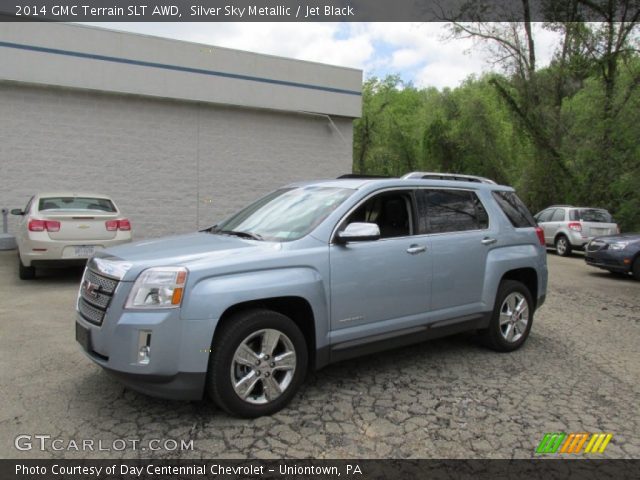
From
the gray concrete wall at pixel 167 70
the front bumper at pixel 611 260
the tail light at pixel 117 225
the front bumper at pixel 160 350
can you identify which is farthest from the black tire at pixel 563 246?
the front bumper at pixel 160 350

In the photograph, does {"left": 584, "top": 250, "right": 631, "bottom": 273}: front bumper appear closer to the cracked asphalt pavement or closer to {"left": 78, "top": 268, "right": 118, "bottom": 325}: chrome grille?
the cracked asphalt pavement

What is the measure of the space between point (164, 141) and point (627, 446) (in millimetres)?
13224

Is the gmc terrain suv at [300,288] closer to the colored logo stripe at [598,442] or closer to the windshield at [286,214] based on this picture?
the windshield at [286,214]

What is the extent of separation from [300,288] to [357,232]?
0.63 metres

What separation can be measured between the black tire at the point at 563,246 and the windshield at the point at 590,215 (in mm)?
721

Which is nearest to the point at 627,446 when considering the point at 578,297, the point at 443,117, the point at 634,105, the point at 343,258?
the point at 343,258

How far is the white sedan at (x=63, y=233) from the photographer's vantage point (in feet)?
25.8

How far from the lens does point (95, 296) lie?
362 cm

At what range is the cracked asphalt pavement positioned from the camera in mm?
3254

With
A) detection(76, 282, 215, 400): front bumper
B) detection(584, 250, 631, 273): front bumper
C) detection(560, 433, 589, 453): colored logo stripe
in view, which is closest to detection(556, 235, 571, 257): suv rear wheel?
detection(584, 250, 631, 273): front bumper

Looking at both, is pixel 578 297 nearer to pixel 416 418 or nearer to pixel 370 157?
pixel 416 418

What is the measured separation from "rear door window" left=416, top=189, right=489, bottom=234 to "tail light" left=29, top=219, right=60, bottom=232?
240 inches

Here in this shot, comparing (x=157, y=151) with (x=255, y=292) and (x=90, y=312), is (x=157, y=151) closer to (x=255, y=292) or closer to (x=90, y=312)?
(x=90, y=312)

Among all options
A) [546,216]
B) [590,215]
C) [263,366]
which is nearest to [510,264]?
[263,366]
